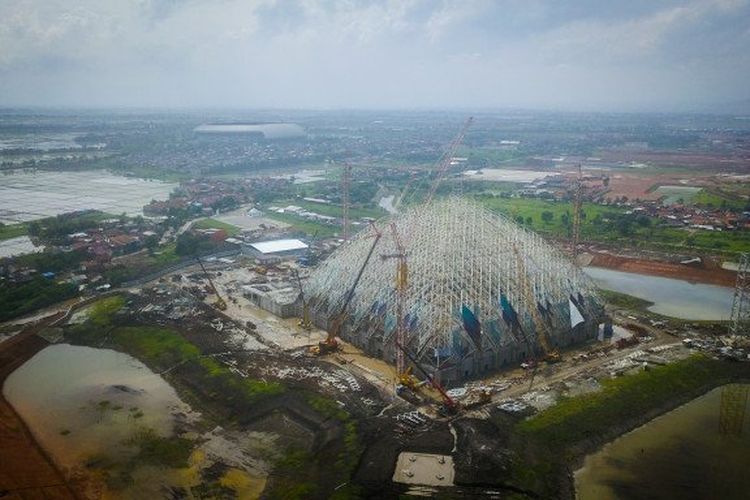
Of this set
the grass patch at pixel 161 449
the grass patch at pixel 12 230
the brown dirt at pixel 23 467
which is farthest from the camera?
the grass patch at pixel 12 230

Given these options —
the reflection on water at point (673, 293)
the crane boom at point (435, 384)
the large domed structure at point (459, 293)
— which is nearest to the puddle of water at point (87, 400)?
the crane boom at point (435, 384)

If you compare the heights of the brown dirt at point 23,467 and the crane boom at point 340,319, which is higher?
the crane boom at point 340,319

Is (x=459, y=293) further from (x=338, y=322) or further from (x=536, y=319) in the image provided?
(x=338, y=322)

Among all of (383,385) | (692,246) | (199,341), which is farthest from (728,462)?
(692,246)

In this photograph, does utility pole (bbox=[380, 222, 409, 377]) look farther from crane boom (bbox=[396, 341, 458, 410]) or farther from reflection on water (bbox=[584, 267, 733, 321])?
reflection on water (bbox=[584, 267, 733, 321])

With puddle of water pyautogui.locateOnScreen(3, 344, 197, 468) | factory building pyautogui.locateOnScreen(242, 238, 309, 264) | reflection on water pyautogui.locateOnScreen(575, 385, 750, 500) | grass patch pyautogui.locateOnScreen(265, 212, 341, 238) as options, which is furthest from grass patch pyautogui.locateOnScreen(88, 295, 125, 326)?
reflection on water pyautogui.locateOnScreen(575, 385, 750, 500)

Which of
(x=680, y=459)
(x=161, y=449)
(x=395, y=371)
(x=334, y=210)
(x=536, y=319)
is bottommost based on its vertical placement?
(x=680, y=459)

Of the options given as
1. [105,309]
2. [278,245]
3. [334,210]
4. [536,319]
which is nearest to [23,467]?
[105,309]

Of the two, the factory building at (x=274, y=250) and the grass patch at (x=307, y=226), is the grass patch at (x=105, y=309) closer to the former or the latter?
the factory building at (x=274, y=250)
